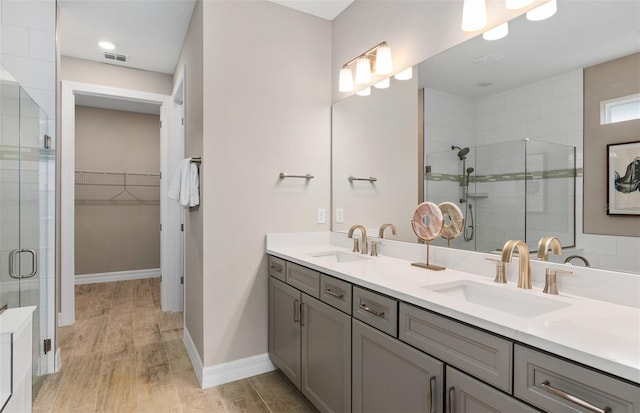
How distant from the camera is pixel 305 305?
2053 millimetres

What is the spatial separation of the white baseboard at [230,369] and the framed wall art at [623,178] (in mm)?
2233

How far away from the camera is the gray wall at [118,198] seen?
519cm

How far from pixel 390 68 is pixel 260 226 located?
139cm

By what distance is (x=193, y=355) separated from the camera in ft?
8.77

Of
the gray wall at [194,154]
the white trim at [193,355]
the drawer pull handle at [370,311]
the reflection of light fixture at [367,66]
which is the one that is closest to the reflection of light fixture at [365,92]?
the reflection of light fixture at [367,66]

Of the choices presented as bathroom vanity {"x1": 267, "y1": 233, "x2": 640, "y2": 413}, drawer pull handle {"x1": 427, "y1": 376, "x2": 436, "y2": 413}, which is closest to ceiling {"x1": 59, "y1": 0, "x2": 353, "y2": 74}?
bathroom vanity {"x1": 267, "y1": 233, "x2": 640, "y2": 413}

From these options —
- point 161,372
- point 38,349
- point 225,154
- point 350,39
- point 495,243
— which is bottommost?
point 161,372

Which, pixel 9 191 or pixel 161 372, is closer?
pixel 9 191

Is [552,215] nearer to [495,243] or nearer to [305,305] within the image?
[495,243]

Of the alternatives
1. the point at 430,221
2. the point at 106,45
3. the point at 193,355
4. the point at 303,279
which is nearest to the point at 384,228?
the point at 430,221

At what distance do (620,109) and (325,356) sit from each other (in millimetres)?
1664

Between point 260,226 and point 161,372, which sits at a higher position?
point 260,226

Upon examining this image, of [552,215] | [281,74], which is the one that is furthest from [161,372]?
[552,215]

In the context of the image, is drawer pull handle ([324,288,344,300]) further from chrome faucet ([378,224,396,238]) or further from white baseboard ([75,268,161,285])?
white baseboard ([75,268,161,285])
